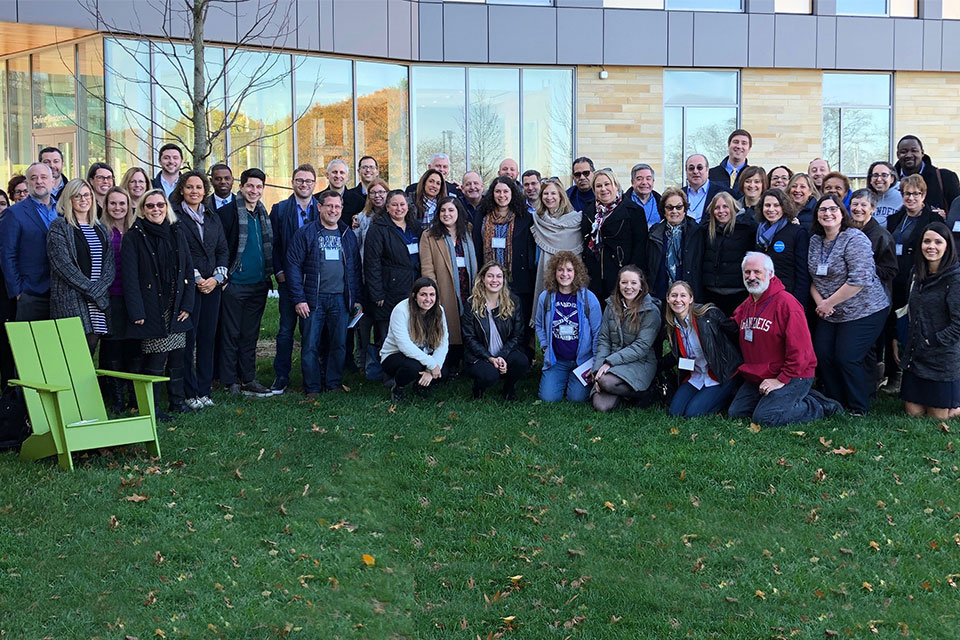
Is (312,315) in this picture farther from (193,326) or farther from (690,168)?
(690,168)

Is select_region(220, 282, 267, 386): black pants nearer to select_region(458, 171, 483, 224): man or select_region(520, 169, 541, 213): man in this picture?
select_region(458, 171, 483, 224): man

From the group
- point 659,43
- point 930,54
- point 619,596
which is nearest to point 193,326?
point 619,596

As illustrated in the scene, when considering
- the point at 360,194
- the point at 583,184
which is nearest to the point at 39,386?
the point at 360,194

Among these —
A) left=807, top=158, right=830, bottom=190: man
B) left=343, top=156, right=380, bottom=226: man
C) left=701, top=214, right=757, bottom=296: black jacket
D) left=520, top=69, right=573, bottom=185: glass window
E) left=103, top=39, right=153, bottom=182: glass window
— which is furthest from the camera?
left=520, top=69, right=573, bottom=185: glass window

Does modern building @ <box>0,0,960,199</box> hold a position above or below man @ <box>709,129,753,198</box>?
above

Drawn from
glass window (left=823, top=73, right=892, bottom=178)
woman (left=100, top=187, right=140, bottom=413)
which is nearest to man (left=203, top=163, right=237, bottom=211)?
woman (left=100, top=187, right=140, bottom=413)

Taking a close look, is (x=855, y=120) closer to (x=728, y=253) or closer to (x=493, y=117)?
(x=493, y=117)

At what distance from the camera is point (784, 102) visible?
2088cm

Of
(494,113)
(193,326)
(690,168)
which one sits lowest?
(193,326)

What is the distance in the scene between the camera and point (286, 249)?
958cm

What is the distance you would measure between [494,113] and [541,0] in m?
2.43

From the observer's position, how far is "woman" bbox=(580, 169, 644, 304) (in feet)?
30.3

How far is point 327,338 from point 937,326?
5.57 metres

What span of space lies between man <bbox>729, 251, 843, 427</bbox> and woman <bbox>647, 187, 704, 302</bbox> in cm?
59
